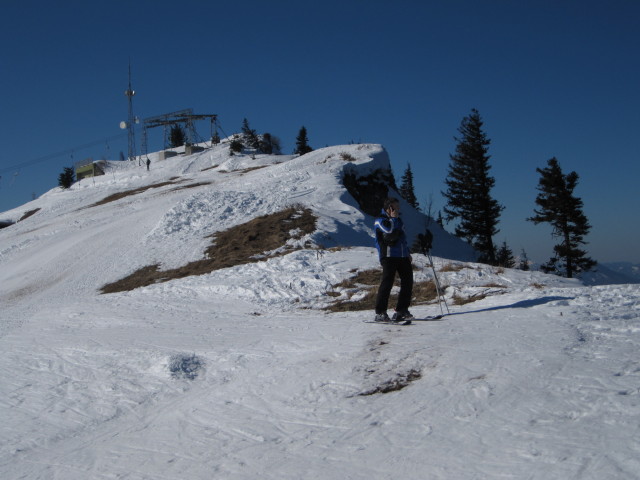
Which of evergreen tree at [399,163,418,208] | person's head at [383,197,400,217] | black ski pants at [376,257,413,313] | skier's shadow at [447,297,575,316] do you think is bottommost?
skier's shadow at [447,297,575,316]

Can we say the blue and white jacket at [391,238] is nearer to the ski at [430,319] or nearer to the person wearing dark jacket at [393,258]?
the person wearing dark jacket at [393,258]

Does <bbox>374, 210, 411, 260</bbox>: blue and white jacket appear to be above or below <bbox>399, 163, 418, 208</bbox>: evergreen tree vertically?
below

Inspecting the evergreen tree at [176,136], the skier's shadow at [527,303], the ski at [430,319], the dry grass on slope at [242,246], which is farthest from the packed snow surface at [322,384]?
the evergreen tree at [176,136]

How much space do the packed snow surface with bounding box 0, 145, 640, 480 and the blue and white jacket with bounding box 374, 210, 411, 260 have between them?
1247 millimetres

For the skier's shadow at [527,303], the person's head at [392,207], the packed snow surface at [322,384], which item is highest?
the person's head at [392,207]

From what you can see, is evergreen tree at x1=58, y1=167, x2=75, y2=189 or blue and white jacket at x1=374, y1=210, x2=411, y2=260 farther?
evergreen tree at x1=58, y1=167, x2=75, y2=189

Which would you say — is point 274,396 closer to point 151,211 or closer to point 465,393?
point 465,393

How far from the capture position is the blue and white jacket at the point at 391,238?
27.8 feet

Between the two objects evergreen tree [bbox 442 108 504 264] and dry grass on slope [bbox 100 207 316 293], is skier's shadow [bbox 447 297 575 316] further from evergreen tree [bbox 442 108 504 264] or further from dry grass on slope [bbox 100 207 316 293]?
evergreen tree [bbox 442 108 504 264]

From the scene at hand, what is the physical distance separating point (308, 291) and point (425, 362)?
6.99 metres

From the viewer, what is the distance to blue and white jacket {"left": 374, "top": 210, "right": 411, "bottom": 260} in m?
8.46

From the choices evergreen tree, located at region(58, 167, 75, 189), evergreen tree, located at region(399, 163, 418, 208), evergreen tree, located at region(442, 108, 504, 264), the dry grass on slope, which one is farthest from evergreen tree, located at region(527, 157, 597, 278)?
evergreen tree, located at region(58, 167, 75, 189)

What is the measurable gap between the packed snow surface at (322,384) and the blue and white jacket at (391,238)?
1247 millimetres

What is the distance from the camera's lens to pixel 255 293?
13125 millimetres
